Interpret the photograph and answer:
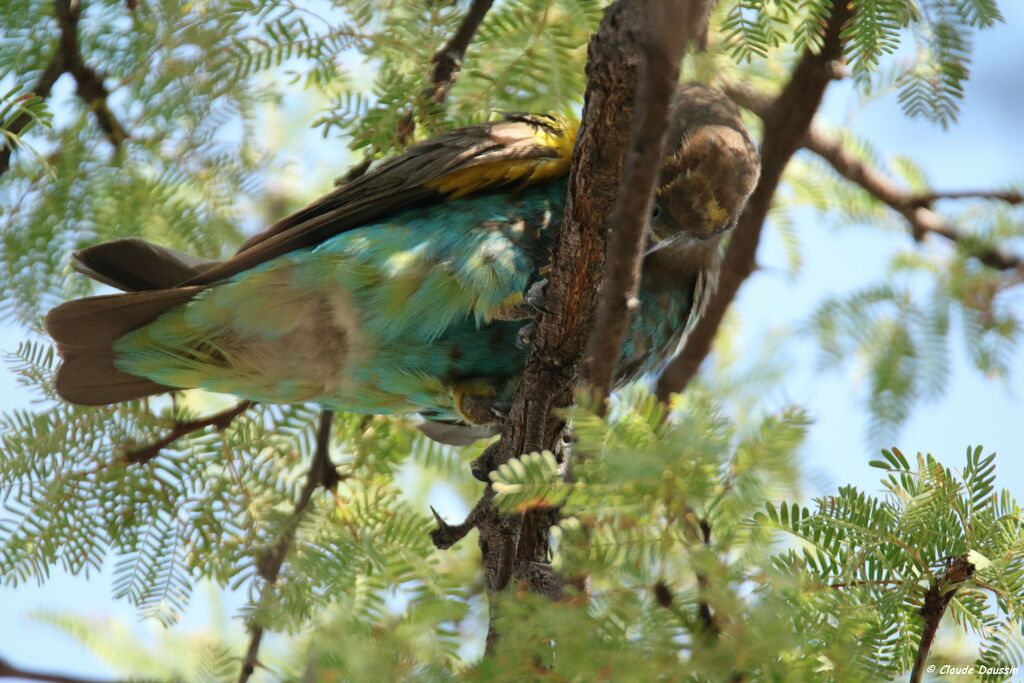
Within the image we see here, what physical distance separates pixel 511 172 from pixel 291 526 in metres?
1.46

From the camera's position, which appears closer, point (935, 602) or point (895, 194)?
point (935, 602)

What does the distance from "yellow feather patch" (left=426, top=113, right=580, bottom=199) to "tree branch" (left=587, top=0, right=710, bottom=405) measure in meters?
1.48

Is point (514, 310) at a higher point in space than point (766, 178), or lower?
lower

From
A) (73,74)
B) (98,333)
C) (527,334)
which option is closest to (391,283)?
(527,334)

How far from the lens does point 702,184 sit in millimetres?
3604

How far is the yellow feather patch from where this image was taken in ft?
12.0

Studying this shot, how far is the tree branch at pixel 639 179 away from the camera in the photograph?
6.23ft

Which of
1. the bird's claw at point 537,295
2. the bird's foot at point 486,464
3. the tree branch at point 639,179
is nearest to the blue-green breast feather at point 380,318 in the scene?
the bird's claw at point 537,295

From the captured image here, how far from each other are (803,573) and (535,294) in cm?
140

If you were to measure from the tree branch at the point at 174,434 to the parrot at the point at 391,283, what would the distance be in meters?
0.12

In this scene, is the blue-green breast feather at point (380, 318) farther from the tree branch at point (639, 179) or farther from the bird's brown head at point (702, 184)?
the tree branch at point (639, 179)

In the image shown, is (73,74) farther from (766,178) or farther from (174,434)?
(766,178)

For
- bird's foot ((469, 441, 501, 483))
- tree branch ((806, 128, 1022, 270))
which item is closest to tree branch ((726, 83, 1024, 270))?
tree branch ((806, 128, 1022, 270))

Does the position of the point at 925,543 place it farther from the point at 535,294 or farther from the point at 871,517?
the point at 535,294
